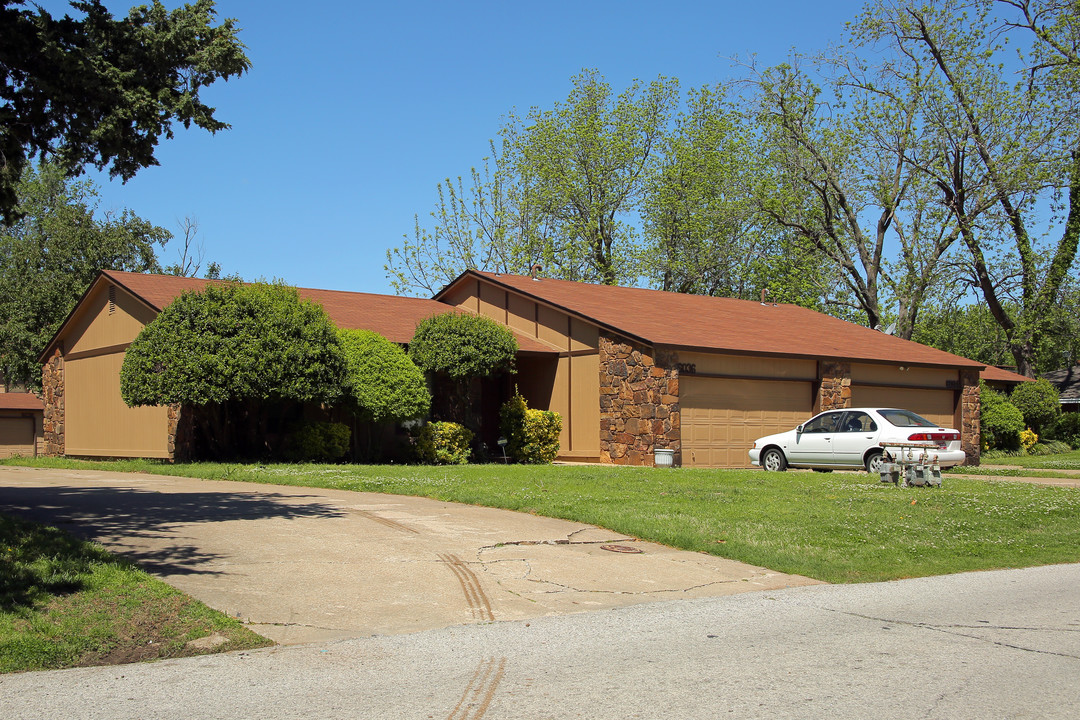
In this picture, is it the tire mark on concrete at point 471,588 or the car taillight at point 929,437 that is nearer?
the tire mark on concrete at point 471,588

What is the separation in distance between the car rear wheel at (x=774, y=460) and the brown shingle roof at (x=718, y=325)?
2.90 meters

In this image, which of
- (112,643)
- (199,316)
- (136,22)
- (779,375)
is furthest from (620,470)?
(112,643)

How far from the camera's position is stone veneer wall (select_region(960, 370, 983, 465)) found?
28.8m

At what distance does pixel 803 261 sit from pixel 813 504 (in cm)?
3079

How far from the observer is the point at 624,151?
45438mm

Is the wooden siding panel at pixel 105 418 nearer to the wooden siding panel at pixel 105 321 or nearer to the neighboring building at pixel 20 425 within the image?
the wooden siding panel at pixel 105 321

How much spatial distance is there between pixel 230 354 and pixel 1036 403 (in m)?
29.6

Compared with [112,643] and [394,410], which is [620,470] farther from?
[112,643]

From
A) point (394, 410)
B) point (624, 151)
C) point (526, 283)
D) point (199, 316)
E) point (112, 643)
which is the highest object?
point (624, 151)

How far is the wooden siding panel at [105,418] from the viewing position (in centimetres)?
2353

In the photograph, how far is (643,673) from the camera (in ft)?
19.4

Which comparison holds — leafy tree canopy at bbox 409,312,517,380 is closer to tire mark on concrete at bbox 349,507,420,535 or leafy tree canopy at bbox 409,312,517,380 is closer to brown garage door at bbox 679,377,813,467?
brown garage door at bbox 679,377,813,467

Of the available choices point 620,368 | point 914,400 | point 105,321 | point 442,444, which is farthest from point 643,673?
point 914,400

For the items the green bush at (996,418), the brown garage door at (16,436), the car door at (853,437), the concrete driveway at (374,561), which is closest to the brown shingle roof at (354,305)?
the car door at (853,437)
